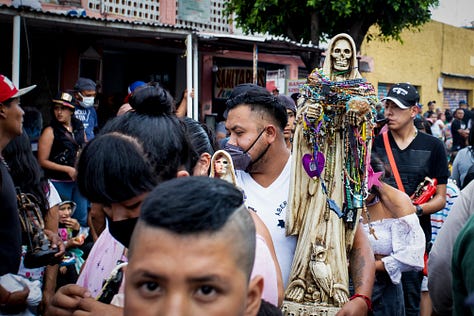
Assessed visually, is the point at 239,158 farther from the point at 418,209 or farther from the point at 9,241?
the point at 418,209

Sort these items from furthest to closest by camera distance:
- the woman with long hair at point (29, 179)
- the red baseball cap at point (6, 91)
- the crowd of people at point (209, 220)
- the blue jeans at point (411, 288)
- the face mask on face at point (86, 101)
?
the face mask on face at point (86, 101) → the blue jeans at point (411, 288) → the woman with long hair at point (29, 179) → the red baseball cap at point (6, 91) → the crowd of people at point (209, 220)

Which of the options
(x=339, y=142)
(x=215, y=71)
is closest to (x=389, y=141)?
(x=339, y=142)

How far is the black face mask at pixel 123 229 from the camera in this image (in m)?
1.97

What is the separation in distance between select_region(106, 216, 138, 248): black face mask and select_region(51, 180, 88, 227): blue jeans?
5005 mm

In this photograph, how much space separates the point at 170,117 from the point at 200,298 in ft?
3.20

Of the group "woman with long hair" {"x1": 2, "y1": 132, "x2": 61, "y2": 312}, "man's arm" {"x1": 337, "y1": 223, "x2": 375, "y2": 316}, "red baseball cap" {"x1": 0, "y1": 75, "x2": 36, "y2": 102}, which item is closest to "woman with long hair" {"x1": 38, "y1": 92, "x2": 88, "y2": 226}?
"woman with long hair" {"x1": 2, "y1": 132, "x2": 61, "y2": 312}

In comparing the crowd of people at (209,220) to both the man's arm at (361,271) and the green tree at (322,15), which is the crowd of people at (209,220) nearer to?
the man's arm at (361,271)

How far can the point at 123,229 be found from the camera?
6.51 ft

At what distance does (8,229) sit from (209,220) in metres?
2.09

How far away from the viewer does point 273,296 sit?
1989 mm

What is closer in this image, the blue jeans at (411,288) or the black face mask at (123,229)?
the black face mask at (123,229)

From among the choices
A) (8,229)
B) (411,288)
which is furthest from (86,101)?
(411,288)

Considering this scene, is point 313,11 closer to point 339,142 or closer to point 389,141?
point 389,141

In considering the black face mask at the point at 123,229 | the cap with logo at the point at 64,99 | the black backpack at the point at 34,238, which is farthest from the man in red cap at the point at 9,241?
the cap with logo at the point at 64,99
